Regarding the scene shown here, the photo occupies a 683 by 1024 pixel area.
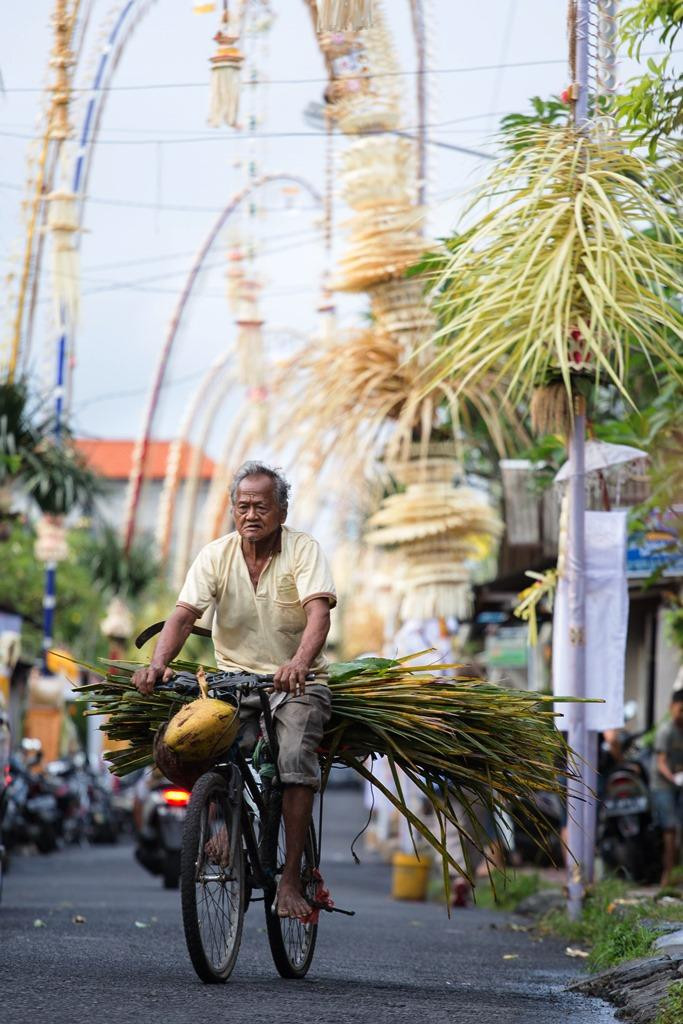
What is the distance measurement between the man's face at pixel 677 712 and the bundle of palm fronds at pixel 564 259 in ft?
20.8

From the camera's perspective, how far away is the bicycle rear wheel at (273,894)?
7.27 metres

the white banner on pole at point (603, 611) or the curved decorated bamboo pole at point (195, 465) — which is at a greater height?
the curved decorated bamboo pole at point (195, 465)

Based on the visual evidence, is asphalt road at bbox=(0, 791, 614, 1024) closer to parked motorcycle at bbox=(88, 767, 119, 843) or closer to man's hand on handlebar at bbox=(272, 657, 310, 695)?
man's hand on handlebar at bbox=(272, 657, 310, 695)

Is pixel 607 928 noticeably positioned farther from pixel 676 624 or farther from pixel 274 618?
pixel 676 624

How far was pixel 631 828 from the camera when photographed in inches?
643

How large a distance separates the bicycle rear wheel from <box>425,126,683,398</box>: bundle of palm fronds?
137 inches

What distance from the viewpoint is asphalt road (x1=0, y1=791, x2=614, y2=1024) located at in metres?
6.24

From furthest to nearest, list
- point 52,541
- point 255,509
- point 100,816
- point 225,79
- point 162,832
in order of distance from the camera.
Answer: point 100,816 → point 52,541 → point 162,832 → point 225,79 → point 255,509

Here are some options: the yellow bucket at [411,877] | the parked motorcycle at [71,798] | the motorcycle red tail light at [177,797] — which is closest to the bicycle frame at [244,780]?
the motorcycle red tail light at [177,797]

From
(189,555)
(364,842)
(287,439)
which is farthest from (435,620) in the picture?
(189,555)

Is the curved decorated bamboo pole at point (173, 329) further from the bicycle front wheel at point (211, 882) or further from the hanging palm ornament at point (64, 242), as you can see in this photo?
the bicycle front wheel at point (211, 882)

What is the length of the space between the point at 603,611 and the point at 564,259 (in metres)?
2.44

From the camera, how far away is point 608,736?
17234 mm

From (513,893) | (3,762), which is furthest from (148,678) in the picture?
(513,893)
